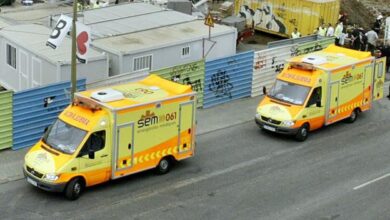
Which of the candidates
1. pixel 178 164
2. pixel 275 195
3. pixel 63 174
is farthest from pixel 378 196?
pixel 63 174

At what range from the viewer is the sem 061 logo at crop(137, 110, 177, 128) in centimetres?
1881

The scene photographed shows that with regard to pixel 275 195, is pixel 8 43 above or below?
above

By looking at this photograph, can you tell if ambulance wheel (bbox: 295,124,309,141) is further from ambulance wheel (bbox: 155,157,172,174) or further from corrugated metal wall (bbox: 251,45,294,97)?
ambulance wheel (bbox: 155,157,172,174)

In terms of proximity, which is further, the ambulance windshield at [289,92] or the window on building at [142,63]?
the window on building at [142,63]

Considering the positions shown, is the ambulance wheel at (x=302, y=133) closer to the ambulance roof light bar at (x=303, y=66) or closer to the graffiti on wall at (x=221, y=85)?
the ambulance roof light bar at (x=303, y=66)

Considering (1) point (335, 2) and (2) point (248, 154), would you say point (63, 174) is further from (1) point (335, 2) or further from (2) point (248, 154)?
(1) point (335, 2)

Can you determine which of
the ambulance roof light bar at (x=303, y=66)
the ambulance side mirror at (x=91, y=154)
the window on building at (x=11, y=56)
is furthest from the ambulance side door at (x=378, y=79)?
the window on building at (x=11, y=56)

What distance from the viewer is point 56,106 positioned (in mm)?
21609

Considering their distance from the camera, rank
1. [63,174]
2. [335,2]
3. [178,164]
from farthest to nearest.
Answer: [335,2] → [178,164] → [63,174]

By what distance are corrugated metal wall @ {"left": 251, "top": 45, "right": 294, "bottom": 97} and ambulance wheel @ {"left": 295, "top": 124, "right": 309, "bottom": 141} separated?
477 centimetres

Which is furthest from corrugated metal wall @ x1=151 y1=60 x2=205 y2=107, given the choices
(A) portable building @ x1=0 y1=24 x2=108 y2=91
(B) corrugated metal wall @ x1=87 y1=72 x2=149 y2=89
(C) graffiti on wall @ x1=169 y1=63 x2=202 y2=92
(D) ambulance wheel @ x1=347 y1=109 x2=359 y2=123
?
(D) ambulance wheel @ x1=347 y1=109 x2=359 y2=123

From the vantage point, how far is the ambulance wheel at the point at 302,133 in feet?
75.4

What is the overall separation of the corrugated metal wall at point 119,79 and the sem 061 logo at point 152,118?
3924 millimetres

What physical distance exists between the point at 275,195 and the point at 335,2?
63.6 ft
